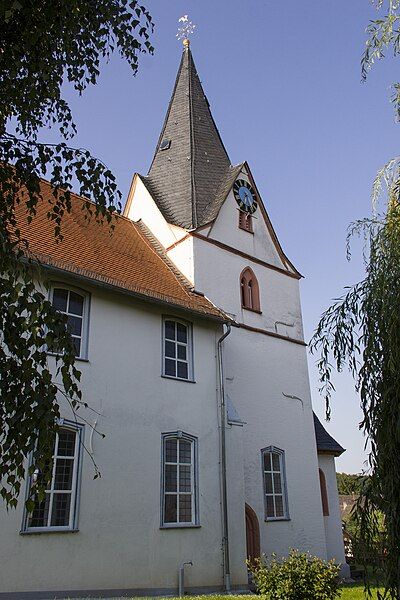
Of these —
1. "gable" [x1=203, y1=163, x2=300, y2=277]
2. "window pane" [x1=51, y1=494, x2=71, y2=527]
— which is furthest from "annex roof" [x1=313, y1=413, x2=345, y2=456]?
"window pane" [x1=51, y1=494, x2=71, y2=527]

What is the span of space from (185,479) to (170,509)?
0.80 m

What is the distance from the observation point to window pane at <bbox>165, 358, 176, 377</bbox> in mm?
13461

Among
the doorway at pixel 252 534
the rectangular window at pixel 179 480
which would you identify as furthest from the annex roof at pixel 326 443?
the rectangular window at pixel 179 480

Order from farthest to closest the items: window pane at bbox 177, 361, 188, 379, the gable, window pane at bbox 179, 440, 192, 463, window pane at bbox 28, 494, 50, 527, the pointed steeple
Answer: the pointed steeple
the gable
window pane at bbox 177, 361, 188, 379
window pane at bbox 179, 440, 192, 463
window pane at bbox 28, 494, 50, 527

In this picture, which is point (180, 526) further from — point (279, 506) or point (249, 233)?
point (249, 233)

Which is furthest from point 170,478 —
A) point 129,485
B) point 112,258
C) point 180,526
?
point 112,258

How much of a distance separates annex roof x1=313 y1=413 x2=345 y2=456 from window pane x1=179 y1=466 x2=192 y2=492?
719 centimetres

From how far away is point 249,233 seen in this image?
18.8 metres

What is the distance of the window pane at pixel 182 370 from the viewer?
13721mm

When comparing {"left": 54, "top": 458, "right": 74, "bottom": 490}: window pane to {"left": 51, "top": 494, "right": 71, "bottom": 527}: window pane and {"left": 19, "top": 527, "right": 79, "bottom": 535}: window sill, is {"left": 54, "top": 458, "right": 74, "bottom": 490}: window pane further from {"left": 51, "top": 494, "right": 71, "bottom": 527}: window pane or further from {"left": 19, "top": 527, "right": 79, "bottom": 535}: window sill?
{"left": 19, "top": 527, "right": 79, "bottom": 535}: window sill

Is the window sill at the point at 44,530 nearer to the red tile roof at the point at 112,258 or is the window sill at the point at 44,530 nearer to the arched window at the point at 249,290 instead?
the red tile roof at the point at 112,258

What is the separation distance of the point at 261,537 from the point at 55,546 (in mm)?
6306

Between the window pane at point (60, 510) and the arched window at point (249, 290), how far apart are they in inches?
334

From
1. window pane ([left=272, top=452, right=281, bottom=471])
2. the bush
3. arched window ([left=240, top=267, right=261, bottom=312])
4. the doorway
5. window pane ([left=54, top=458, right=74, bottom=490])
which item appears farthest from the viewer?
arched window ([left=240, top=267, right=261, bottom=312])
